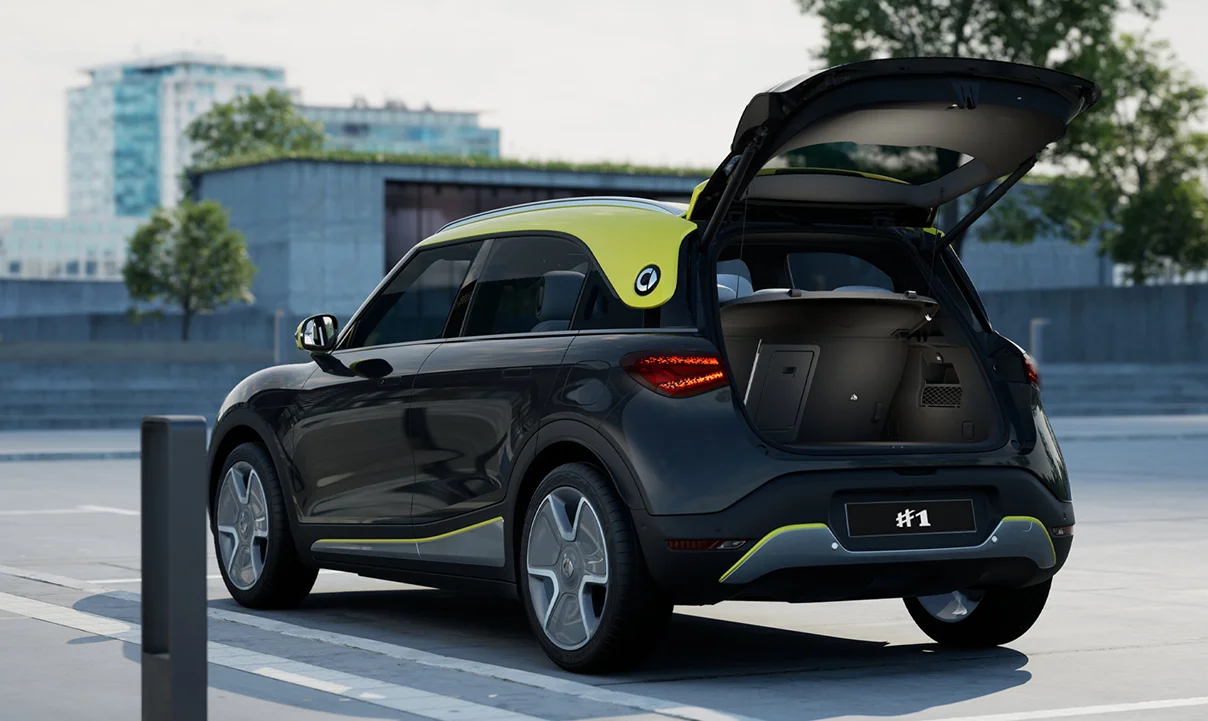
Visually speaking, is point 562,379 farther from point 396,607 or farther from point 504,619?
point 396,607

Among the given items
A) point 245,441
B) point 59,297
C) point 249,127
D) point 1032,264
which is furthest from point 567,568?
point 249,127

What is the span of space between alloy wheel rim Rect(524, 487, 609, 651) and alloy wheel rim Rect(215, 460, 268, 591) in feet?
7.09

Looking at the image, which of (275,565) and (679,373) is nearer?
(679,373)

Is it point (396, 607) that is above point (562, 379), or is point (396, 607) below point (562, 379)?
below

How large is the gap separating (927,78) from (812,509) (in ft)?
5.16

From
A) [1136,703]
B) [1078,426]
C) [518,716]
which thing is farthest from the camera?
[1078,426]

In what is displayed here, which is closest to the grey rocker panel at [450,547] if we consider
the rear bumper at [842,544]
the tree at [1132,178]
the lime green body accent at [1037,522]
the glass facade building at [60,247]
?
the rear bumper at [842,544]

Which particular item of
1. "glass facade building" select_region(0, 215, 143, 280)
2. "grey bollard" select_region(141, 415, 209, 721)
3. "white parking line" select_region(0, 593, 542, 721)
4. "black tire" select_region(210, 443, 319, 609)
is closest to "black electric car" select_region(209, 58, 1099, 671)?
"black tire" select_region(210, 443, 319, 609)

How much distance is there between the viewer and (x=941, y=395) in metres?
7.55

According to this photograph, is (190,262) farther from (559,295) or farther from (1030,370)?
(1030,370)

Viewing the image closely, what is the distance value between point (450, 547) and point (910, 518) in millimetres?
1834

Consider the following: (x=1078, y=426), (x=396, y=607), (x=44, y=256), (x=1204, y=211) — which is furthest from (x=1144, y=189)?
(x=44, y=256)

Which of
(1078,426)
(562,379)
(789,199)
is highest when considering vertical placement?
(789,199)

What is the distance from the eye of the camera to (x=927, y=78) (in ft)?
22.4
